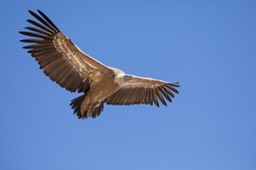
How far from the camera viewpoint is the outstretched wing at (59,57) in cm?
1117

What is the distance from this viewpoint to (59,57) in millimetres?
11578

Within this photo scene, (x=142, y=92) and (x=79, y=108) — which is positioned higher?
(x=142, y=92)

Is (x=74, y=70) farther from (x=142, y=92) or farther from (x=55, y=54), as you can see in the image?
(x=142, y=92)

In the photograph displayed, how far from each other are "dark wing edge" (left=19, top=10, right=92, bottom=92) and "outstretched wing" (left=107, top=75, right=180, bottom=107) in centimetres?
121

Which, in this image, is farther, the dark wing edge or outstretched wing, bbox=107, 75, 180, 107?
outstretched wing, bbox=107, 75, 180, 107

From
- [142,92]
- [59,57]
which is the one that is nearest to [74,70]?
[59,57]

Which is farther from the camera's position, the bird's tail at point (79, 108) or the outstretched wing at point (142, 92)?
the outstretched wing at point (142, 92)

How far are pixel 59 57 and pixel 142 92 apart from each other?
8.36 ft

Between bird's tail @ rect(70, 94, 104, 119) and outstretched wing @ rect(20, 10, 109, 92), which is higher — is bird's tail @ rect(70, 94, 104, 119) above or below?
below

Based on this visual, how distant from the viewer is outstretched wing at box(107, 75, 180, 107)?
12742mm

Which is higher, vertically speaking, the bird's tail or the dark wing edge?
the dark wing edge

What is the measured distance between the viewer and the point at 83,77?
1186 centimetres

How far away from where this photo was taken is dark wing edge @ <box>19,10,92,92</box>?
1113 centimetres

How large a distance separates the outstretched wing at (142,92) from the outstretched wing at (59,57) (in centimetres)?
119
